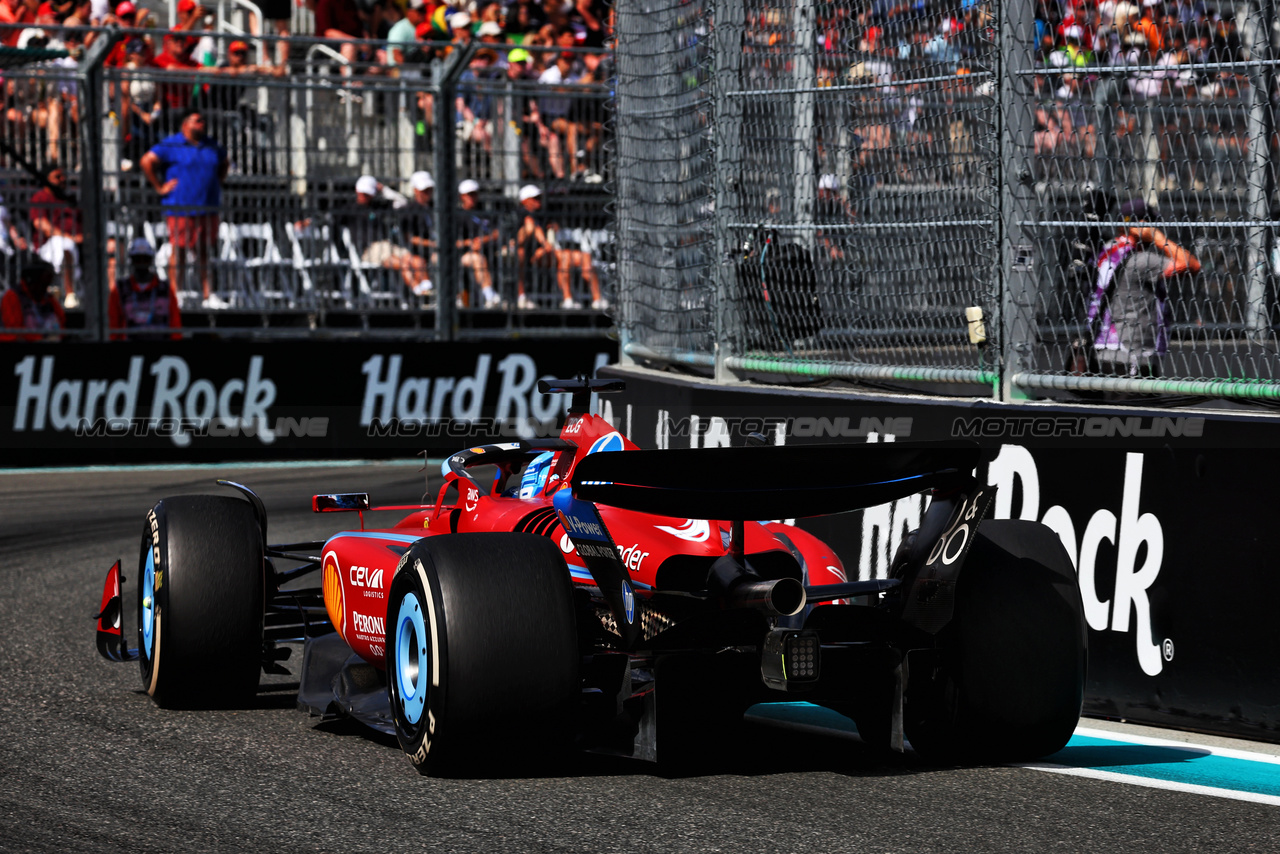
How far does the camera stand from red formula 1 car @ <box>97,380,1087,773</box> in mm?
4770

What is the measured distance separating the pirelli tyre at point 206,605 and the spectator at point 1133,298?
307 centimetres

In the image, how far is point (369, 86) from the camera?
14.7m

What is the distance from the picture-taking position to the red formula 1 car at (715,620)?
15.6 ft

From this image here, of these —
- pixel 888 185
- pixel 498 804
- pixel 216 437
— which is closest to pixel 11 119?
pixel 216 437

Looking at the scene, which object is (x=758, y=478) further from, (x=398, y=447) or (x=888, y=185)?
(x=398, y=447)

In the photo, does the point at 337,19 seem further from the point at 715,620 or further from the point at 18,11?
the point at 715,620

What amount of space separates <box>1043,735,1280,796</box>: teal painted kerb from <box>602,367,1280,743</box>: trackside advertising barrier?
26 cm

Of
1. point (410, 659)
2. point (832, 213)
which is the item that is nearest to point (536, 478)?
point (410, 659)

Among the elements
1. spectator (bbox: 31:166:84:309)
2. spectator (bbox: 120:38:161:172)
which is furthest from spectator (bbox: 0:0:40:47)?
spectator (bbox: 31:166:84:309)

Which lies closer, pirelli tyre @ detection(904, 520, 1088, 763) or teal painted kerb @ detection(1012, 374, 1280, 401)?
pirelli tyre @ detection(904, 520, 1088, 763)

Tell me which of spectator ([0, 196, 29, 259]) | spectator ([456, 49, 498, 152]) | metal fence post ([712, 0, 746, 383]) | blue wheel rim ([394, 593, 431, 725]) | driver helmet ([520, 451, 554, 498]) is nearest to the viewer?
blue wheel rim ([394, 593, 431, 725])

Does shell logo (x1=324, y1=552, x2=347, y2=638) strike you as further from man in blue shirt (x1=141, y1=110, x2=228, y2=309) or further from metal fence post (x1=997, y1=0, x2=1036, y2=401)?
man in blue shirt (x1=141, y1=110, x2=228, y2=309)

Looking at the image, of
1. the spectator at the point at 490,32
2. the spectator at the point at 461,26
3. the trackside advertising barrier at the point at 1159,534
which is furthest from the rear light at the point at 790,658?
the spectator at the point at 490,32

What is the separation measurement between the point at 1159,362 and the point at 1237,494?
4.61 feet
